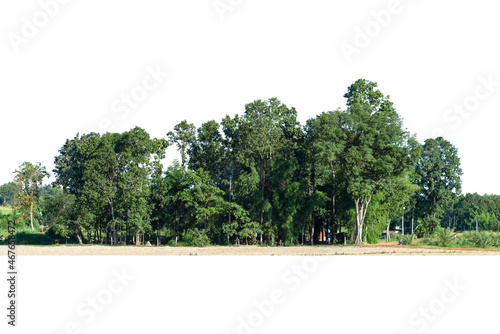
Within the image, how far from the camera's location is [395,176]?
44719mm

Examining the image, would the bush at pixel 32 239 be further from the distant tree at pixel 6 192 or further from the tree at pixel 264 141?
the distant tree at pixel 6 192

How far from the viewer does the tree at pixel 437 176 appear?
6369 centimetres

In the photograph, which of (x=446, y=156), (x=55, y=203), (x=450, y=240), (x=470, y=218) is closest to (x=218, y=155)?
(x=55, y=203)

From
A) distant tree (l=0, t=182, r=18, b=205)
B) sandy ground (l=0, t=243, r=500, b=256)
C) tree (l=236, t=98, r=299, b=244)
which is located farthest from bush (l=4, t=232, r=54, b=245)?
distant tree (l=0, t=182, r=18, b=205)

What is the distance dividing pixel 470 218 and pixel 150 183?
72.3m

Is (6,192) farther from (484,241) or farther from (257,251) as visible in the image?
(484,241)

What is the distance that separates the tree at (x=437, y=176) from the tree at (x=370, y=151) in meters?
20.5

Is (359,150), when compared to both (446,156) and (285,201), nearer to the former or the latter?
(285,201)

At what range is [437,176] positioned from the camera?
6425cm

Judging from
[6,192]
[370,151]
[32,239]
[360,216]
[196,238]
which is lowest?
[32,239]

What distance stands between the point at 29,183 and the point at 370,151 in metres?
51.7

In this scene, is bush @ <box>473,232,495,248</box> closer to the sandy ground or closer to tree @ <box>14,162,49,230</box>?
the sandy ground

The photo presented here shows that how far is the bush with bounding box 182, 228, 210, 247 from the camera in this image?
4628cm

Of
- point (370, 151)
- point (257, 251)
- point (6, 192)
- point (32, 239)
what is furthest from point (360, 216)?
point (6, 192)
